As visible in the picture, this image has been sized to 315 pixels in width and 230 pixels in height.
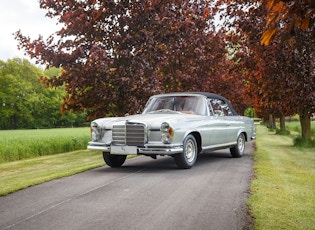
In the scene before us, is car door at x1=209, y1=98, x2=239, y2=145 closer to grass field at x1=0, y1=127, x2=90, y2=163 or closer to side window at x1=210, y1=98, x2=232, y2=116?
side window at x1=210, y1=98, x2=232, y2=116

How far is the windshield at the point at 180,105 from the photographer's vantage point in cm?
991

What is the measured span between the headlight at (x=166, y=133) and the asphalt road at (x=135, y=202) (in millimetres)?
736

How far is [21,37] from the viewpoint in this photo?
13.9m

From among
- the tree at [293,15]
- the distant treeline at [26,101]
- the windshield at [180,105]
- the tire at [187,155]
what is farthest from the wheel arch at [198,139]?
the distant treeline at [26,101]

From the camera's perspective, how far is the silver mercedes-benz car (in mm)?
8406

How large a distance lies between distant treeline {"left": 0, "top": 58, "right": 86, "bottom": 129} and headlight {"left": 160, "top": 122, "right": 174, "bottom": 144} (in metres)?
61.1

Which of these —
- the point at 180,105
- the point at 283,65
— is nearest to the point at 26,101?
the point at 283,65

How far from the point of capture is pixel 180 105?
10000mm

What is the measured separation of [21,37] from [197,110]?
25.7 feet

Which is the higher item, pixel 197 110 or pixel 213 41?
pixel 213 41

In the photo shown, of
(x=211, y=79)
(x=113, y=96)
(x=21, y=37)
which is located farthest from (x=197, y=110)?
(x=211, y=79)

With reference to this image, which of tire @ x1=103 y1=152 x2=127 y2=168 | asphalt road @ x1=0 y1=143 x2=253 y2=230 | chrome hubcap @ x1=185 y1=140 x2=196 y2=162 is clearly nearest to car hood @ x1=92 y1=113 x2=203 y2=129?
chrome hubcap @ x1=185 y1=140 x2=196 y2=162

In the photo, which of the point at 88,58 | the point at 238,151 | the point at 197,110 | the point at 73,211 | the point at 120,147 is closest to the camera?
the point at 73,211

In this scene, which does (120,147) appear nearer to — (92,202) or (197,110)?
(197,110)
